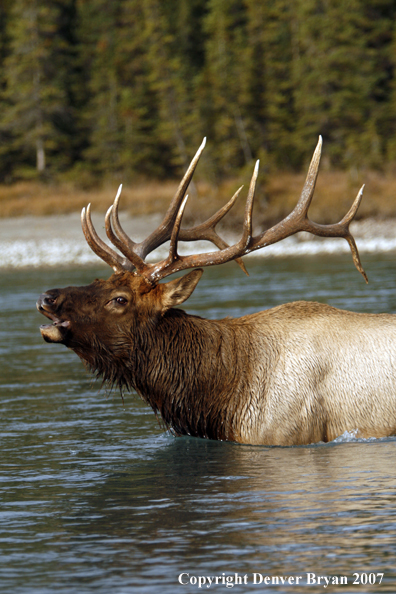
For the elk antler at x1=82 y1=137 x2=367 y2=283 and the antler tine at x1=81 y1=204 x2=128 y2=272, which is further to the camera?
the antler tine at x1=81 y1=204 x2=128 y2=272

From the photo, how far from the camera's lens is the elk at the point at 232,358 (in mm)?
7734

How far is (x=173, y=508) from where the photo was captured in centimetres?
633

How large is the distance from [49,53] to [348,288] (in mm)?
51630

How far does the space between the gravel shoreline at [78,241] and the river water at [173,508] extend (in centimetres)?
2610

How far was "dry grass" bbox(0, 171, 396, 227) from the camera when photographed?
44.2m

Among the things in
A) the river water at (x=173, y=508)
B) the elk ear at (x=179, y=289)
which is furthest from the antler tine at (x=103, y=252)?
the river water at (x=173, y=508)

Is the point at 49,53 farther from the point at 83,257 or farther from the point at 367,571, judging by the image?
the point at 367,571

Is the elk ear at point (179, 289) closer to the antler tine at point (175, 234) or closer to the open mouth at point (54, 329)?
the antler tine at point (175, 234)

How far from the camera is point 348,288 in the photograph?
20828 millimetres

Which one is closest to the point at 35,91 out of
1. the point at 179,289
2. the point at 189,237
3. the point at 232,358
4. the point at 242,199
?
the point at 242,199

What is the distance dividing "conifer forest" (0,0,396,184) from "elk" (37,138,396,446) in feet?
166

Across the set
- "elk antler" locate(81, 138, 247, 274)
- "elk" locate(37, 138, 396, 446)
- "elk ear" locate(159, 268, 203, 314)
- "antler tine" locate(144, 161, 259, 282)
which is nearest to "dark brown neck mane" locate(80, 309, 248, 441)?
"elk" locate(37, 138, 396, 446)

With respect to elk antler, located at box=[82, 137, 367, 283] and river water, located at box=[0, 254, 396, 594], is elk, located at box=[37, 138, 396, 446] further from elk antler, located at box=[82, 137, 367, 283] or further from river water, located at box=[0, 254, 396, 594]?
river water, located at box=[0, 254, 396, 594]

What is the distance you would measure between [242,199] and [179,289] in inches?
1525
